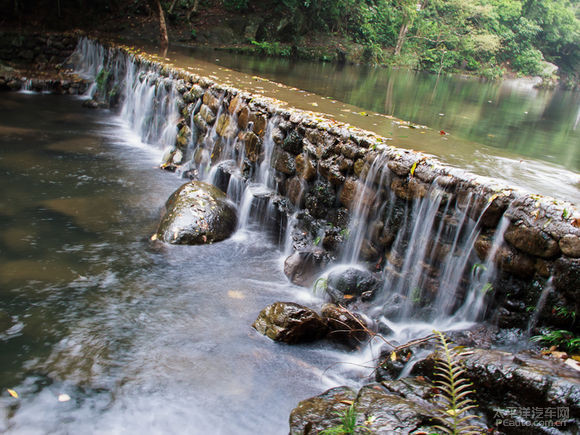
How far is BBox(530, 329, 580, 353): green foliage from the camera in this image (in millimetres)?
3368

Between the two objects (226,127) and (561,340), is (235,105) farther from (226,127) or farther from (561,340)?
(561,340)

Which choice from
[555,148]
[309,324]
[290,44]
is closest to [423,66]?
[290,44]

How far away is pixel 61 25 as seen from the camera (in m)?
18.5

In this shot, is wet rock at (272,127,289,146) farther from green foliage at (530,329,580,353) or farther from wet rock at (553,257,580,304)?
green foliage at (530,329,580,353)

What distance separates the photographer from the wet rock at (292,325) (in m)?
4.38

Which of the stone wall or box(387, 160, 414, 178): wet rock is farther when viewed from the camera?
box(387, 160, 414, 178): wet rock

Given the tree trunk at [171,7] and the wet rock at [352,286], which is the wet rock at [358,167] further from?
the tree trunk at [171,7]

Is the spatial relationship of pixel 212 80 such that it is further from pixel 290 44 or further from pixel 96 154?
pixel 290 44

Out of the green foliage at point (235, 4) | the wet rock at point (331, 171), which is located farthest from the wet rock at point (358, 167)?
the green foliage at point (235, 4)

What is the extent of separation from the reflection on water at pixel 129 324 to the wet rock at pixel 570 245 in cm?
231

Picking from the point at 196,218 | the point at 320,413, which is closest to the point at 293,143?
the point at 196,218

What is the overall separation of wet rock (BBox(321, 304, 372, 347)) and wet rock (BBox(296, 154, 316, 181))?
239 centimetres

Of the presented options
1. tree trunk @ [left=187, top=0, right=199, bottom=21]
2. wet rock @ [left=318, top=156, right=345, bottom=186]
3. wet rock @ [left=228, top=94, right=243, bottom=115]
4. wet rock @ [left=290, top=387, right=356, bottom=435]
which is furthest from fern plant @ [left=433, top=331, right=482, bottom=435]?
tree trunk @ [left=187, top=0, right=199, bottom=21]

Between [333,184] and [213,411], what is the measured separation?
3462 millimetres
